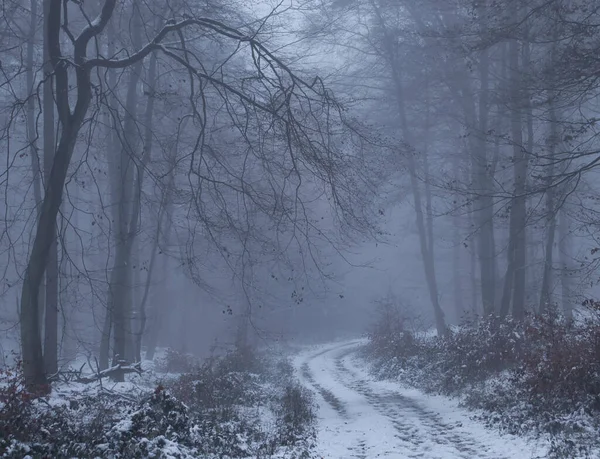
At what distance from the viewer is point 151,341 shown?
3381cm

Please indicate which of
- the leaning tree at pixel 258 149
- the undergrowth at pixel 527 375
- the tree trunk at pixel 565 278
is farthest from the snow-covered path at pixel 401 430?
the tree trunk at pixel 565 278

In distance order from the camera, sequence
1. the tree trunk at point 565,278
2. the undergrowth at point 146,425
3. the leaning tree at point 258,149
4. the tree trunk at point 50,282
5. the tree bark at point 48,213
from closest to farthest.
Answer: the undergrowth at point 146,425, the leaning tree at point 258,149, the tree bark at point 48,213, the tree trunk at point 50,282, the tree trunk at point 565,278

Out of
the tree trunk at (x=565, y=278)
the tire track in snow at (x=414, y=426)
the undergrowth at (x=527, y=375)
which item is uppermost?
the tree trunk at (x=565, y=278)

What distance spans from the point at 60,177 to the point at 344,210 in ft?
14.0

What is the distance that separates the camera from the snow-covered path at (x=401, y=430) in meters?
8.82

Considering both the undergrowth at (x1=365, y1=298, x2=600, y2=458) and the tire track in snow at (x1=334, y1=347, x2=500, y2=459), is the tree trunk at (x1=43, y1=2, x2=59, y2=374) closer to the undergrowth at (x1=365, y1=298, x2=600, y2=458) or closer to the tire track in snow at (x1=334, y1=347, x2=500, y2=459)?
the tire track in snow at (x1=334, y1=347, x2=500, y2=459)

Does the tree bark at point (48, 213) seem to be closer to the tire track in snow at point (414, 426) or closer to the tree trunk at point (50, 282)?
the tree trunk at point (50, 282)

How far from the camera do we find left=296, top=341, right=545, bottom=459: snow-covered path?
28.9 ft

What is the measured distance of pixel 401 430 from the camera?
10531 millimetres

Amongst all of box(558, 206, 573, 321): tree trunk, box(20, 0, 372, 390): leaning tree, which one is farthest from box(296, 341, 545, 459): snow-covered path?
box(558, 206, 573, 321): tree trunk

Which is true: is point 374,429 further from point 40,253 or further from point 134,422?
point 40,253

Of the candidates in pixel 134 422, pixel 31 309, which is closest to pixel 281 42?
pixel 31 309

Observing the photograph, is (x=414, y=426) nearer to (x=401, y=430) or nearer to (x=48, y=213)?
(x=401, y=430)

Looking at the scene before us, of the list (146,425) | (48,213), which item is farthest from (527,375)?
(48,213)
